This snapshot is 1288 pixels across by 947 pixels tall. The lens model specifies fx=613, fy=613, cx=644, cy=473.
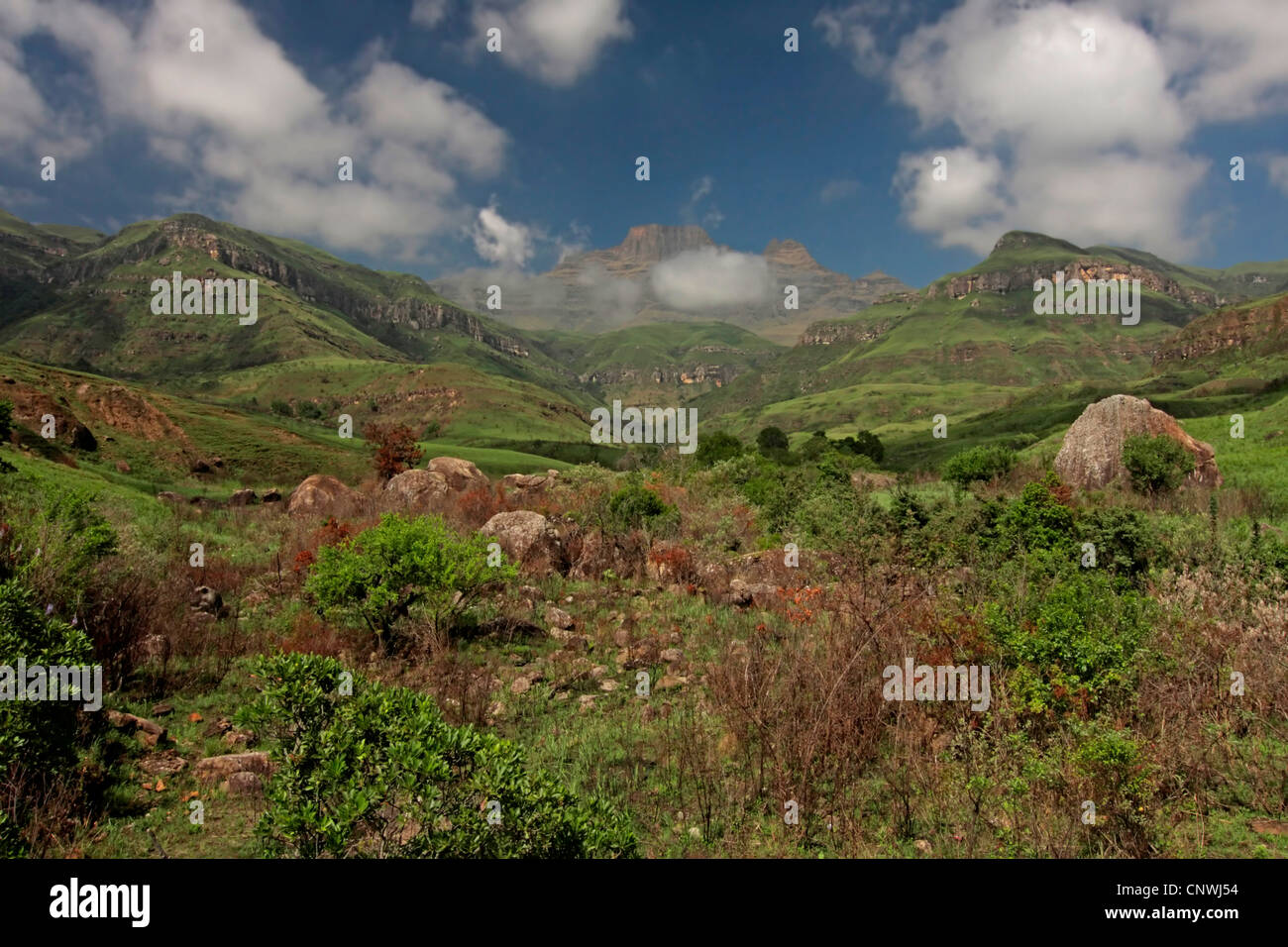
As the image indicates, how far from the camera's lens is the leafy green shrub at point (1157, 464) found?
2047 cm

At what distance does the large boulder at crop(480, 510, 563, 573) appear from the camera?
588 inches

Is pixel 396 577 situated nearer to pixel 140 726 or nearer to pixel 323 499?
pixel 140 726

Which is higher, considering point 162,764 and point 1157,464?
point 1157,464

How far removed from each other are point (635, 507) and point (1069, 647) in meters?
13.8

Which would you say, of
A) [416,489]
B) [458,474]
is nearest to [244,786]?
[416,489]

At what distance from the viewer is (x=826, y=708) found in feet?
19.3

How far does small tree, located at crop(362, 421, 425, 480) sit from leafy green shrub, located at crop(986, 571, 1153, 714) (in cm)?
3074

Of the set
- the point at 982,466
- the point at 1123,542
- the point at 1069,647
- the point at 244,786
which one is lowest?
the point at 244,786

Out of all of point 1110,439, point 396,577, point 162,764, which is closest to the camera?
point 162,764

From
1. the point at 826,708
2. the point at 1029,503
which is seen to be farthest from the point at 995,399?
the point at 826,708

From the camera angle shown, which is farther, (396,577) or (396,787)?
(396,577)

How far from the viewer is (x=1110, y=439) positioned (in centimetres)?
2384

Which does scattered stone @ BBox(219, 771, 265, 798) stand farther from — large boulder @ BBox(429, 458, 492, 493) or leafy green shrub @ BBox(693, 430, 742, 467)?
leafy green shrub @ BBox(693, 430, 742, 467)
